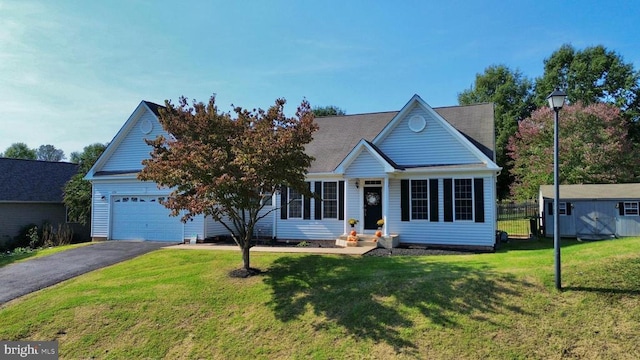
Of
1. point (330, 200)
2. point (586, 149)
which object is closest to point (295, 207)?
point (330, 200)

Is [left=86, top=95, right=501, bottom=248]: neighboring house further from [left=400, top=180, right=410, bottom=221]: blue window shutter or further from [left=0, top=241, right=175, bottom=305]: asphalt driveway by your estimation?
[left=0, top=241, right=175, bottom=305]: asphalt driveway

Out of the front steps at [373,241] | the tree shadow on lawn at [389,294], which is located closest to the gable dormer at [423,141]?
the front steps at [373,241]

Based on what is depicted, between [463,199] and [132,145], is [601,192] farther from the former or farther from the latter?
[132,145]

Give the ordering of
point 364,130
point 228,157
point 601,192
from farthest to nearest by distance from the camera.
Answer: point 364,130 < point 601,192 < point 228,157

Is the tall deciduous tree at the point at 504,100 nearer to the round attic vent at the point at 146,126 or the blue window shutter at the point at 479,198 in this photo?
the blue window shutter at the point at 479,198

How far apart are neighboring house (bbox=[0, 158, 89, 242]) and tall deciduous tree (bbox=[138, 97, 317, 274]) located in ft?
62.3

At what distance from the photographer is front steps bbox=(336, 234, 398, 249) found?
15.5m

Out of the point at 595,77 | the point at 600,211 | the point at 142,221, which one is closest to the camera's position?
the point at 600,211

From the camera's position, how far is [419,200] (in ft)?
53.6

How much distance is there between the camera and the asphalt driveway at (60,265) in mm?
12172

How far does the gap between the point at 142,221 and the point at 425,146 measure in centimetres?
Result: 1373

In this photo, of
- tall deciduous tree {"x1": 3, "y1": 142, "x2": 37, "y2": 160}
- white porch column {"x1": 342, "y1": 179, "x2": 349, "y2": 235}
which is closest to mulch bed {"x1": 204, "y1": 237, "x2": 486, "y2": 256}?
white porch column {"x1": 342, "y1": 179, "x2": 349, "y2": 235}

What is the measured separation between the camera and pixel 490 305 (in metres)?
7.94

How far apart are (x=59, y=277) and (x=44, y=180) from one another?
18086 millimetres
